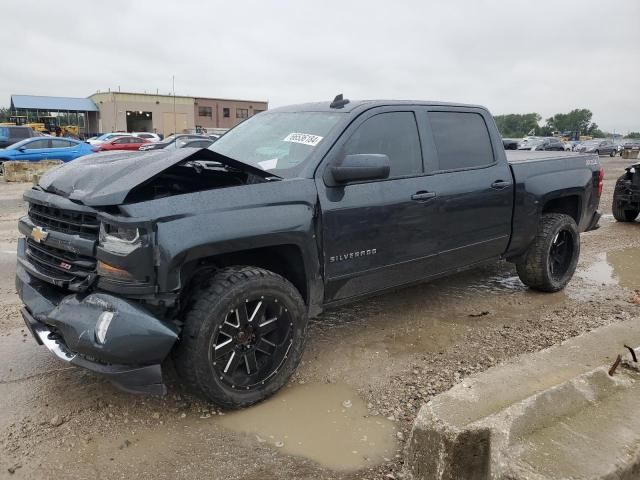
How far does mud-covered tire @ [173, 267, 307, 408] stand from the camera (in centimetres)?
287

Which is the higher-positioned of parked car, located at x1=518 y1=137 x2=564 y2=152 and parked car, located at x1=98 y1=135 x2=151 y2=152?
parked car, located at x1=518 y1=137 x2=564 y2=152

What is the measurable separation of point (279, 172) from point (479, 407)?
6.32ft

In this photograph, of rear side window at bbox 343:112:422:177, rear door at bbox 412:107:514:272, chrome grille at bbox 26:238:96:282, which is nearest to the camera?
chrome grille at bbox 26:238:96:282

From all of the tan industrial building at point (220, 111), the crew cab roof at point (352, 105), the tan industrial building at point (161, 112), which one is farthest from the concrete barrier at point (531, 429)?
the tan industrial building at point (220, 111)

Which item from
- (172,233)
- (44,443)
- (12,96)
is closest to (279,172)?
(172,233)

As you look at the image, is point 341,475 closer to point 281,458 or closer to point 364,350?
point 281,458

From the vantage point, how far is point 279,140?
3967 mm

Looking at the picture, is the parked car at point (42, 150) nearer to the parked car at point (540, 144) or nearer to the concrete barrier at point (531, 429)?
the concrete barrier at point (531, 429)

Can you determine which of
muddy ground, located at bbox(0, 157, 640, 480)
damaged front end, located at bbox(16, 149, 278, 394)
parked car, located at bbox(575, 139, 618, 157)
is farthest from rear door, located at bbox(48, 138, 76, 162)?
parked car, located at bbox(575, 139, 618, 157)

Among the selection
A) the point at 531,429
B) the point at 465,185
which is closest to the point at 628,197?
the point at 465,185

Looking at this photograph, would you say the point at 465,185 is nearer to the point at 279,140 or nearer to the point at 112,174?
the point at 279,140

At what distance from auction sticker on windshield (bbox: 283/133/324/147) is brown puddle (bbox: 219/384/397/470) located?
5.56ft

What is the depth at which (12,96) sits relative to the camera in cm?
5953

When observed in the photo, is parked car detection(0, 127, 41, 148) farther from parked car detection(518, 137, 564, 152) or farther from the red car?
parked car detection(518, 137, 564, 152)
